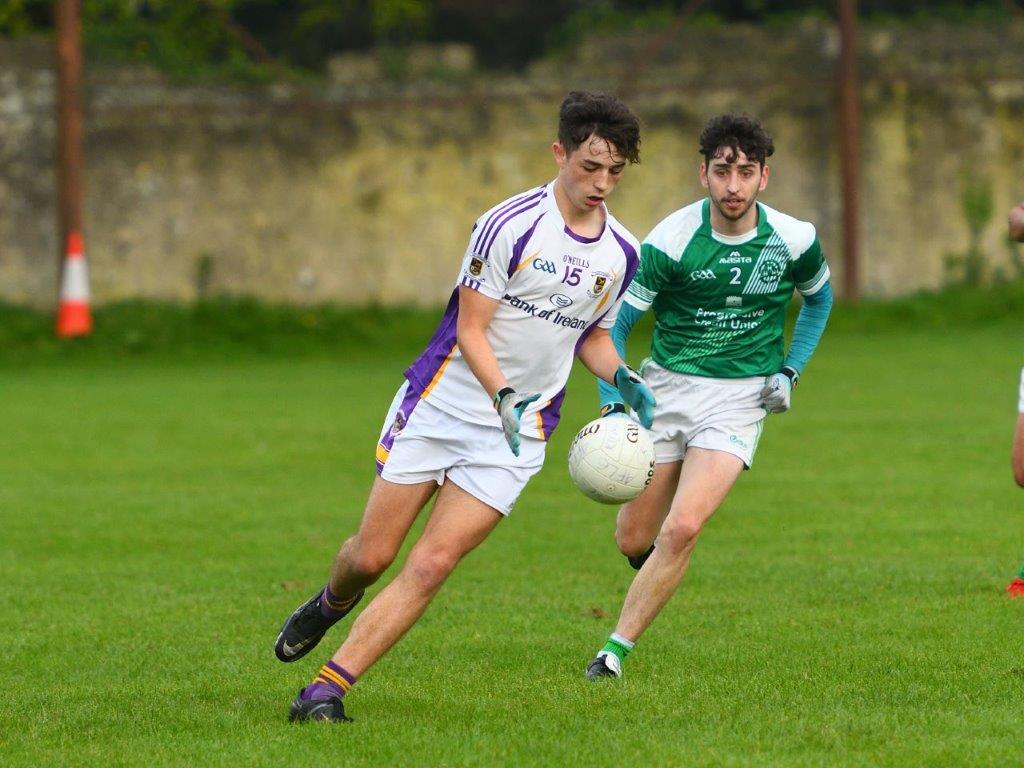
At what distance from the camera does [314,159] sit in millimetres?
25547

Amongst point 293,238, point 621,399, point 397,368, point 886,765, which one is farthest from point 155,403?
point 886,765

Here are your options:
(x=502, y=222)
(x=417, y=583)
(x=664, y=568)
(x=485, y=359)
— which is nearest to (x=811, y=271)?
(x=664, y=568)

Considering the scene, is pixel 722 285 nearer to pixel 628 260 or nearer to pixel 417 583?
pixel 628 260

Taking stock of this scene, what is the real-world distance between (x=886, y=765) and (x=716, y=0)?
24537 millimetres

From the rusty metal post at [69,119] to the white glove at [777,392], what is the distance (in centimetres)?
1791

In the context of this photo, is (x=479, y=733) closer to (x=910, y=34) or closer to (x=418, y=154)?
(x=418, y=154)

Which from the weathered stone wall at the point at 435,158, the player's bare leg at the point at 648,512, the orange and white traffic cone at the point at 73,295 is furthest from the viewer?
the weathered stone wall at the point at 435,158

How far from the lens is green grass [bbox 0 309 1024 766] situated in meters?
6.37

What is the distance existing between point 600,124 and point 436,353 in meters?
1.08

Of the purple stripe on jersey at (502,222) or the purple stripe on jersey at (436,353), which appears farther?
the purple stripe on jersey at (436,353)

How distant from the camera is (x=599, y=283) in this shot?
682 cm

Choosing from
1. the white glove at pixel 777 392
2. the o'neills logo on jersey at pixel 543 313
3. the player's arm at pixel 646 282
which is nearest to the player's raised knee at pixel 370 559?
the o'neills logo on jersey at pixel 543 313

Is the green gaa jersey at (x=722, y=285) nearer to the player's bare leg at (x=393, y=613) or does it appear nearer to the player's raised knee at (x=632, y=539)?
the player's raised knee at (x=632, y=539)

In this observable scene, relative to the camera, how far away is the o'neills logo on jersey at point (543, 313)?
674 cm
